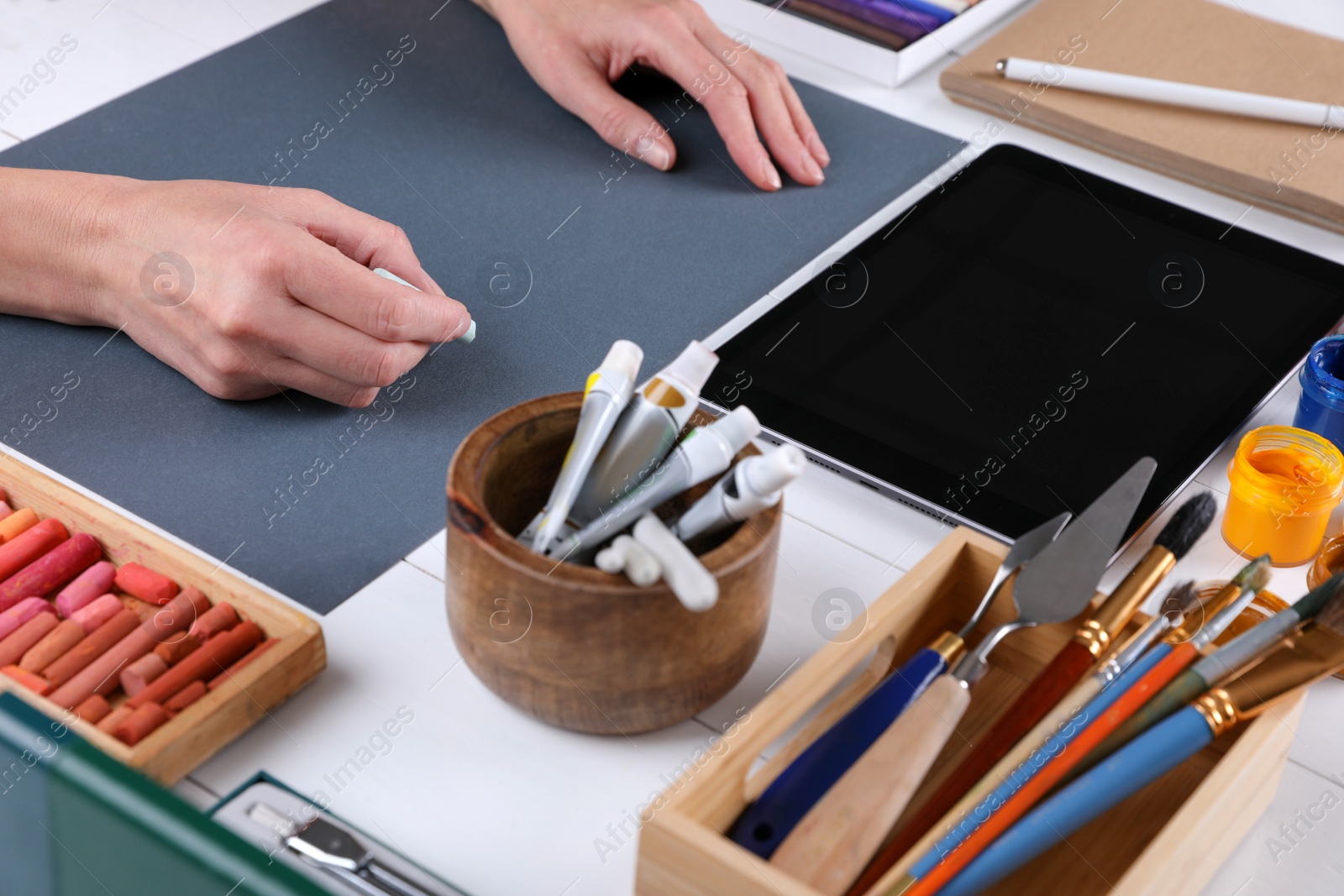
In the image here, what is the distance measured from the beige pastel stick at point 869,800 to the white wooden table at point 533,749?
3.9 inches

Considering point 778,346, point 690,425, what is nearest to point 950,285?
point 778,346

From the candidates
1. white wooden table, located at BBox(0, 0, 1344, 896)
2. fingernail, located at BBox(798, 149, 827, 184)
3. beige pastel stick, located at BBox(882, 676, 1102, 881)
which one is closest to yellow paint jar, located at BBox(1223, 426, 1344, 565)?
white wooden table, located at BBox(0, 0, 1344, 896)

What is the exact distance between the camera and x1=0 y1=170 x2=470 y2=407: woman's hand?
2.53 ft

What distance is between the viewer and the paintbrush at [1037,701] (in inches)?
21.1

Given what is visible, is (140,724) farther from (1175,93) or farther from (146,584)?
(1175,93)

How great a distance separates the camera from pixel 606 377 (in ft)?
1.90

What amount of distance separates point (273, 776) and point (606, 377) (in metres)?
0.24

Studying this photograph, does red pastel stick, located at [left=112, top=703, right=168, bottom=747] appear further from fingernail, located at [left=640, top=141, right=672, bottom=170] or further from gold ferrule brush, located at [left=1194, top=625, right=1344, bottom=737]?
fingernail, located at [left=640, top=141, right=672, bottom=170]

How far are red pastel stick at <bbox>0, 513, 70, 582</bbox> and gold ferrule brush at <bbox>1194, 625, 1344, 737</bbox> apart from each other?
21.7 inches

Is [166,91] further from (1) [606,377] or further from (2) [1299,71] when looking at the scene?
(2) [1299,71]

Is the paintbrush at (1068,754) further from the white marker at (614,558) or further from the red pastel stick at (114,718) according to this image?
the red pastel stick at (114,718)

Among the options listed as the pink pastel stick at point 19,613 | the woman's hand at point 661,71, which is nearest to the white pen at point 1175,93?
the woman's hand at point 661,71

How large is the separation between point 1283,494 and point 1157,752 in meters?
0.27

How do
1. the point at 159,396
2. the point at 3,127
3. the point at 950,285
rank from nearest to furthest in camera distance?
the point at 159,396
the point at 950,285
the point at 3,127
